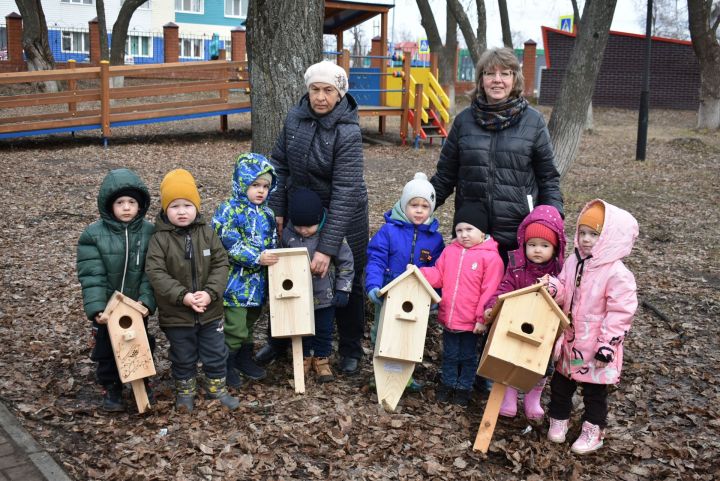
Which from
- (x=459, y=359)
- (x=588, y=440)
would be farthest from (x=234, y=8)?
(x=588, y=440)

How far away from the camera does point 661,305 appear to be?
6.29m

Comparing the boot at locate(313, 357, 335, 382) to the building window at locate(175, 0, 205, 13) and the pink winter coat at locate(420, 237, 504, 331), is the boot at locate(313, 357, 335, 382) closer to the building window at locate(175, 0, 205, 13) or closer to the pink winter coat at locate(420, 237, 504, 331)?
the pink winter coat at locate(420, 237, 504, 331)

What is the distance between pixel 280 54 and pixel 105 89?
999cm

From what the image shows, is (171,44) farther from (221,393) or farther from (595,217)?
(595,217)

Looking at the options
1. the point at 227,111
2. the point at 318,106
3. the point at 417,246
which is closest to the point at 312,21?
the point at 318,106

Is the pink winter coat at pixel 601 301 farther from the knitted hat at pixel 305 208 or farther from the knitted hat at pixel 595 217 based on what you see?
the knitted hat at pixel 305 208

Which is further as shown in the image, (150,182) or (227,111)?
(227,111)

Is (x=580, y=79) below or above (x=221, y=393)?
above

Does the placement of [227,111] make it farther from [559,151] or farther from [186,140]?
[559,151]

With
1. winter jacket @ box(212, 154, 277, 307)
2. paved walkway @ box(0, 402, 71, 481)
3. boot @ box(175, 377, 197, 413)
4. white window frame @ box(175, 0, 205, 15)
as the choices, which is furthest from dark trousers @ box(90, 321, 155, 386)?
white window frame @ box(175, 0, 205, 15)

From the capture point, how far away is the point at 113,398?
4.13 metres

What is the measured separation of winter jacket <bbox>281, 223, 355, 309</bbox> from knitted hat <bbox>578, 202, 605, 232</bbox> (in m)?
1.39

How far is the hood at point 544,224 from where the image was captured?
388 cm

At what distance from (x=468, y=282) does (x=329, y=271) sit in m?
0.85
